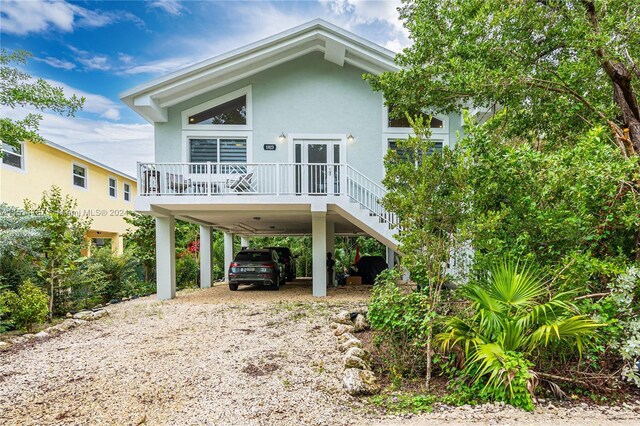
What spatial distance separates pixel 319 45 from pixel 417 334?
9832 millimetres

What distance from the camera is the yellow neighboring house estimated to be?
12.7 meters

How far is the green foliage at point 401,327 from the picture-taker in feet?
15.6

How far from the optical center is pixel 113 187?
62.6 ft

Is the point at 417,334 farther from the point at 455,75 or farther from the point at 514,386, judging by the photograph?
the point at 455,75

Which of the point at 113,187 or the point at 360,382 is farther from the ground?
the point at 113,187

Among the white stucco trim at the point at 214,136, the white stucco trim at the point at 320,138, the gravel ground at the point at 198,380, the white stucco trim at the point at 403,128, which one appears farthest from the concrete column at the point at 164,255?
the white stucco trim at the point at 403,128

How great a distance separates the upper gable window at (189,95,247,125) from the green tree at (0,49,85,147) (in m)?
4.12

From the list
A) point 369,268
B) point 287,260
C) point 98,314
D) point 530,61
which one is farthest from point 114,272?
point 530,61

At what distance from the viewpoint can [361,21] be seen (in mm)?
13828

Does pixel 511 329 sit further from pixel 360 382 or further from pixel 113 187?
pixel 113 187

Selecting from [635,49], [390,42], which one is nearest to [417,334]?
[635,49]

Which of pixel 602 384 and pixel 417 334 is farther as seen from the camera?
pixel 417 334

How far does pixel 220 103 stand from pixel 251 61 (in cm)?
177

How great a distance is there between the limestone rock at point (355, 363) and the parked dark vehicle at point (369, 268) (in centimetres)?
1091
